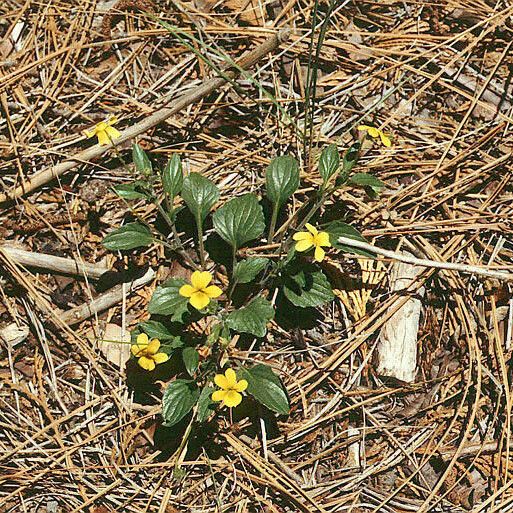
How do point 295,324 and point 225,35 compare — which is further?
point 225,35

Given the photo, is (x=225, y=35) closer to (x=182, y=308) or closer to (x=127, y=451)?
(x=182, y=308)

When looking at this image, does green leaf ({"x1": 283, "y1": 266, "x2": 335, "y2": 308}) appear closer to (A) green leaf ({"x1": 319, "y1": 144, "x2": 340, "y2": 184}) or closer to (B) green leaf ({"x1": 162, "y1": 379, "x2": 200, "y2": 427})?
(A) green leaf ({"x1": 319, "y1": 144, "x2": 340, "y2": 184})

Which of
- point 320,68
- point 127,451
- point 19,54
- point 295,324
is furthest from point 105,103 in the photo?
point 127,451

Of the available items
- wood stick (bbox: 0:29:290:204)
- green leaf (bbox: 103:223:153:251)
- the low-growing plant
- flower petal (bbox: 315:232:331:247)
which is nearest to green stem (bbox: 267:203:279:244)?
the low-growing plant

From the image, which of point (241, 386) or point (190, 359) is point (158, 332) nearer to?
point (190, 359)

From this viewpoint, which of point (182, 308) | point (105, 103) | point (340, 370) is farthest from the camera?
point (105, 103)
